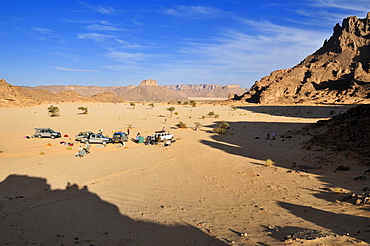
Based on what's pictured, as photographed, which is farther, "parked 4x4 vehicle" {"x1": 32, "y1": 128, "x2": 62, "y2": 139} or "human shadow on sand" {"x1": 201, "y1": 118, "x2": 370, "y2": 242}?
"parked 4x4 vehicle" {"x1": 32, "y1": 128, "x2": 62, "y2": 139}

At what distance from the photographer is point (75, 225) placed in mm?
7816

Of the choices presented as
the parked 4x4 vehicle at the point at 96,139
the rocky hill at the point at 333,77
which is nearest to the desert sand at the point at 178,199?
the parked 4x4 vehicle at the point at 96,139

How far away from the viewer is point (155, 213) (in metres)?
8.70

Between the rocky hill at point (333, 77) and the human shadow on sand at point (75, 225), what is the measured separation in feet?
325

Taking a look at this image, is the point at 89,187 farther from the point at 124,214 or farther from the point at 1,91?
the point at 1,91

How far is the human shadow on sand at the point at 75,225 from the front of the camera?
22.4 feet

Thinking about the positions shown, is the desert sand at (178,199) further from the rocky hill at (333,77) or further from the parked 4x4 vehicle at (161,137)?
the rocky hill at (333,77)

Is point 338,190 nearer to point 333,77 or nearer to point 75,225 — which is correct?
point 75,225

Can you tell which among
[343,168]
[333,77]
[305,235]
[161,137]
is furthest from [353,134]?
[333,77]

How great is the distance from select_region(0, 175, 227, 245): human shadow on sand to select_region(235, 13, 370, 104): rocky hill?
99.1 meters

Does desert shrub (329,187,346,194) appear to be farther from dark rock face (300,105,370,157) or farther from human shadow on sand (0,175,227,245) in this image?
dark rock face (300,105,370,157)

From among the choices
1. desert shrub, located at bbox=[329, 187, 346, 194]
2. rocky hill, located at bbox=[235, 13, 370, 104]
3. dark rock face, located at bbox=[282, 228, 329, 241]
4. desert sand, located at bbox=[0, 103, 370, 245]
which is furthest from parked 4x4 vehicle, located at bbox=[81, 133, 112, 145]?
rocky hill, located at bbox=[235, 13, 370, 104]

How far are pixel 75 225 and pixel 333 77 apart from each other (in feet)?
438

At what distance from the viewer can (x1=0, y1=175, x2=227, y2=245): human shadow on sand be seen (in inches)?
268
